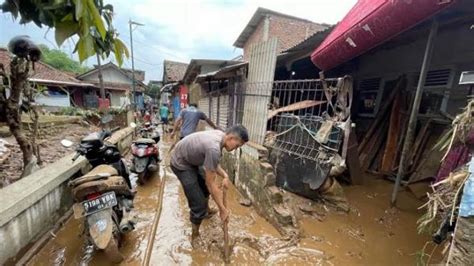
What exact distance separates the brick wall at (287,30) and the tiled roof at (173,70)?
465 inches

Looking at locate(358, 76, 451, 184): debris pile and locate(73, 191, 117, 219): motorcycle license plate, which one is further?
locate(358, 76, 451, 184): debris pile

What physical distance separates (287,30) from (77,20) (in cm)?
1608

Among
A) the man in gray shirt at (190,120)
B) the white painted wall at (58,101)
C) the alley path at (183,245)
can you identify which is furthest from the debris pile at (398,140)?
the white painted wall at (58,101)

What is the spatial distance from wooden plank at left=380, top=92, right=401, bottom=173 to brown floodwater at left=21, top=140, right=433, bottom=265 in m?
0.77

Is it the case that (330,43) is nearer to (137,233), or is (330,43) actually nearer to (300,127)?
(300,127)

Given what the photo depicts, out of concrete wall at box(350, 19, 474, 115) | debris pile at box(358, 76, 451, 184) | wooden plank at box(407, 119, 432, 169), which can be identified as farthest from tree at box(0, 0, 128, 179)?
wooden plank at box(407, 119, 432, 169)

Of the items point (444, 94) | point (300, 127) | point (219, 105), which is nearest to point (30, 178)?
point (300, 127)

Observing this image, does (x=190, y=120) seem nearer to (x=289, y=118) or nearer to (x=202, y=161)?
(x=289, y=118)

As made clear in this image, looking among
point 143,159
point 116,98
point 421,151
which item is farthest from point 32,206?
point 116,98

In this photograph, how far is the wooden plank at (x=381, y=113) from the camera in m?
5.23

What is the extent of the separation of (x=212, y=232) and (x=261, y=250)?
759 millimetres

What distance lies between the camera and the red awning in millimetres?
2695

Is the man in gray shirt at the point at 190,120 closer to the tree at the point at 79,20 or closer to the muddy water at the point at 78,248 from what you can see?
the muddy water at the point at 78,248

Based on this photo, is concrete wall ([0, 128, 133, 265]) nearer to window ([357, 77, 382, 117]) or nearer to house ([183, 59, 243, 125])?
house ([183, 59, 243, 125])
